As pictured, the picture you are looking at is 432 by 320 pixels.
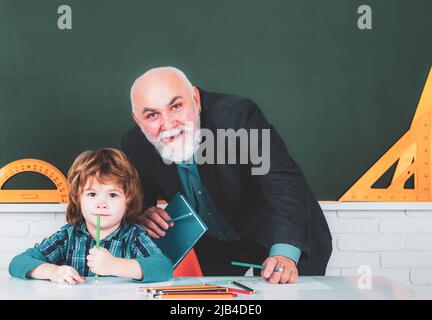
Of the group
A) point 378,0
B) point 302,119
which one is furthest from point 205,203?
point 378,0

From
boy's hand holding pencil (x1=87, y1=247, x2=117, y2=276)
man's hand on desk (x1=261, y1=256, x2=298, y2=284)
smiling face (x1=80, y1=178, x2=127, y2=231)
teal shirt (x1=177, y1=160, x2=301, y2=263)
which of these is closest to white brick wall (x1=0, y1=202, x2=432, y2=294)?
teal shirt (x1=177, y1=160, x2=301, y2=263)

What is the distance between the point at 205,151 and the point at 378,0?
883 mm

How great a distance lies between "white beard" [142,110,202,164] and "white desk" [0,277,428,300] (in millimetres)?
628

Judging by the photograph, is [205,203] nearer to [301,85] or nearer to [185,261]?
[185,261]

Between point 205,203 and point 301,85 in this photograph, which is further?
point 301,85

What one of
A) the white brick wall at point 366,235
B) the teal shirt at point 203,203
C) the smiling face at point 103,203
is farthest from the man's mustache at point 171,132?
the white brick wall at point 366,235

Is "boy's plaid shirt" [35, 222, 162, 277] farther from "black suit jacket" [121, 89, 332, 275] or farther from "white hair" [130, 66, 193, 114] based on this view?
"white hair" [130, 66, 193, 114]

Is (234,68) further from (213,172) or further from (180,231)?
(180,231)

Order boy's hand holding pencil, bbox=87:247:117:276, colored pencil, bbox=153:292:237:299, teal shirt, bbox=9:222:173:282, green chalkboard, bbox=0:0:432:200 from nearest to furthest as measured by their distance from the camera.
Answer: colored pencil, bbox=153:292:237:299
boy's hand holding pencil, bbox=87:247:117:276
teal shirt, bbox=9:222:173:282
green chalkboard, bbox=0:0:432:200

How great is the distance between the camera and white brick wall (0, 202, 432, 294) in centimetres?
201

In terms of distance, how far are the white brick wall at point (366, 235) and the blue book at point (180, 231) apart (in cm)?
52

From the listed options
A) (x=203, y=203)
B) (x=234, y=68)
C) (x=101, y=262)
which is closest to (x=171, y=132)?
(x=203, y=203)

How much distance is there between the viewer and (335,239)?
6.68 ft

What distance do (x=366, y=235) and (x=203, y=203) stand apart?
0.65 meters
